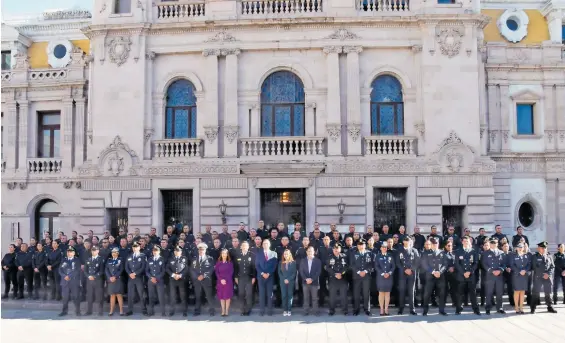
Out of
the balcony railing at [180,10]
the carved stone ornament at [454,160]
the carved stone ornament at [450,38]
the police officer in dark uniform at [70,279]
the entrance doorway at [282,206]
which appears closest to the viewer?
the police officer in dark uniform at [70,279]

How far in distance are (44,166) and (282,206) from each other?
37.6 feet

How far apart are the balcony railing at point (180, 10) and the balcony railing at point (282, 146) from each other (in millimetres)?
5543

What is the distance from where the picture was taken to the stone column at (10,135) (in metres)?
25.9

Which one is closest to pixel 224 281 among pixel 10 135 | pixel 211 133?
pixel 211 133

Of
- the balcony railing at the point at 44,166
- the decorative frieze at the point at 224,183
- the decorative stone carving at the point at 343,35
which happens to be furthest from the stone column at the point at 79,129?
the decorative stone carving at the point at 343,35

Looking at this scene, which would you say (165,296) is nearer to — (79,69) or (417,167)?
(417,167)

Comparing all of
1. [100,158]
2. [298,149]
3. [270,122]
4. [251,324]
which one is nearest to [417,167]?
[298,149]

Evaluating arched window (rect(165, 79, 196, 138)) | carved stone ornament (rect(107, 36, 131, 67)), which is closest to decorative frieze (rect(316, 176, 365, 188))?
arched window (rect(165, 79, 196, 138))

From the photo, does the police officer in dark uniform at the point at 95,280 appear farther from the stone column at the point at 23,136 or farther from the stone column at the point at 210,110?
the stone column at the point at 23,136

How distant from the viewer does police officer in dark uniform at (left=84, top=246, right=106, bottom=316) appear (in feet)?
52.1

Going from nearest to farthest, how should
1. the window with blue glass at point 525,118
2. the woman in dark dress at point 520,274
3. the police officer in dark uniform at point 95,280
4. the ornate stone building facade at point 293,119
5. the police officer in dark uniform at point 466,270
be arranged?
the police officer in dark uniform at point 466,270 < the woman in dark dress at point 520,274 < the police officer in dark uniform at point 95,280 < the ornate stone building facade at point 293,119 < the window with blue glass at point 525,118

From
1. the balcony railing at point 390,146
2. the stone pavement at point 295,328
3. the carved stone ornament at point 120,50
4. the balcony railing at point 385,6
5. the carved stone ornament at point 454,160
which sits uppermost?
the balcony railing at point 385,6

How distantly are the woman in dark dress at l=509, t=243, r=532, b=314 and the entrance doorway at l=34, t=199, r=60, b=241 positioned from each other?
19.6 meters

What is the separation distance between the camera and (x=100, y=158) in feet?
73.6
